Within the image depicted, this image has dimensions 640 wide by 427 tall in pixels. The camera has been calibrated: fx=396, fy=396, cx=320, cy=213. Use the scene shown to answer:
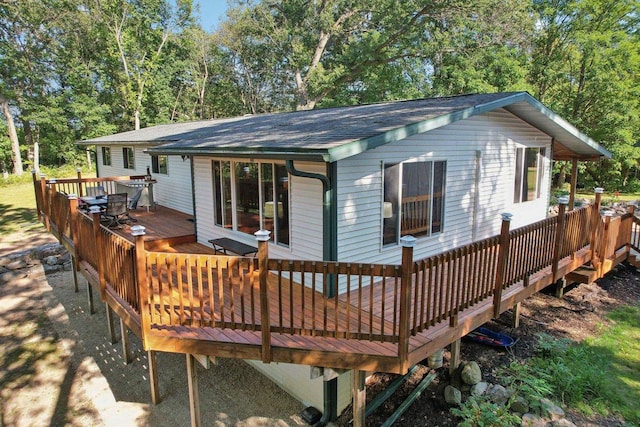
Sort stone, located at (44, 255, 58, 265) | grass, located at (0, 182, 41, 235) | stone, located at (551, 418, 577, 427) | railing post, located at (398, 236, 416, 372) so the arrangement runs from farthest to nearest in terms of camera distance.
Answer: grass, located at (0, 182, 41, 235), stone, located at (44, 255, 58, 265), stone, located at (551, 418, 577, 427), railing post, located at (398, 236, 416, 372)

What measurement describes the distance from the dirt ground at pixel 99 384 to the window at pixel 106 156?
32.6 feet

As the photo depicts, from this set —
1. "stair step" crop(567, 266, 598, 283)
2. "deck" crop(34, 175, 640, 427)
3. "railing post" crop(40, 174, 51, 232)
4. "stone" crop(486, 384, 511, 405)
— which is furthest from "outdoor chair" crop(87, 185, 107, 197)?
→ "stair step" crop(567, 266, 598, 283)

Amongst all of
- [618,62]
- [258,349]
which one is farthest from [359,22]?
[258,349]

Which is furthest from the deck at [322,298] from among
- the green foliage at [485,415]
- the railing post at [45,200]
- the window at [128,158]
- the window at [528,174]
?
the window at [128,158]

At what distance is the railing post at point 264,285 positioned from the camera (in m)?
4.12

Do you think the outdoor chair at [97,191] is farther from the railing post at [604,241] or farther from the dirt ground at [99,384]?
the railing post at [604,241]

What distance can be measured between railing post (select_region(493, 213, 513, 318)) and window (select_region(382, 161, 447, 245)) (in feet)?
5.32

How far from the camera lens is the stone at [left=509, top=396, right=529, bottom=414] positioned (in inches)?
216

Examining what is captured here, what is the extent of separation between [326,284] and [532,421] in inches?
129

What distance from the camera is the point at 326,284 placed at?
5664mm

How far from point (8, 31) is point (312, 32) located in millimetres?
20453

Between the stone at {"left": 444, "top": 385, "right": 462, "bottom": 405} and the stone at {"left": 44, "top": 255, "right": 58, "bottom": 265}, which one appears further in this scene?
the stone at {"left": 44, "top": 255, "right": 58, "bottom": 265}

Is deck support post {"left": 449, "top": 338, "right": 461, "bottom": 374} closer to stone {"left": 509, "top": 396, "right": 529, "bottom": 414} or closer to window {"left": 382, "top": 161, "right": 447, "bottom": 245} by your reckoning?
stone {"left": 509, "top": 396, "right": 529, "bottom": 414}

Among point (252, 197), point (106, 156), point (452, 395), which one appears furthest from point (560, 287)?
point (106, 156)
